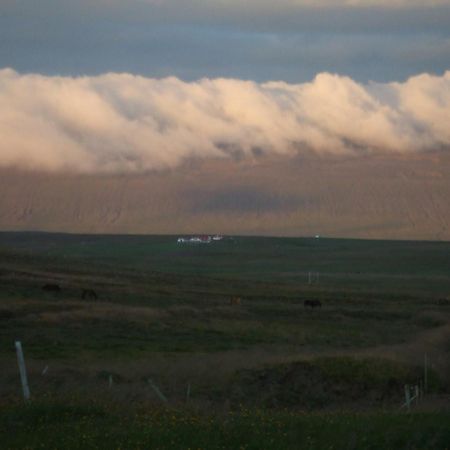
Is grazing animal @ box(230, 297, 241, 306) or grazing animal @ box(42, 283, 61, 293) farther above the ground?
grazing animal @ box(42, 283, 61, 293)

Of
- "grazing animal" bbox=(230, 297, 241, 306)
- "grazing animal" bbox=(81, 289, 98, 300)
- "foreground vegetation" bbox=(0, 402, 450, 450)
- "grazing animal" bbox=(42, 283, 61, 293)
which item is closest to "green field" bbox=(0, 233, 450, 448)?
"foreground vegetation" bbox=(0, 402, 450, 450)

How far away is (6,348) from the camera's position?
34219 mm

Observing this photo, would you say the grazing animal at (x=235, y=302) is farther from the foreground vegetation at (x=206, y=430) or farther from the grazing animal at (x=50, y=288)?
the foreground vegetation at (x=206, y=430)

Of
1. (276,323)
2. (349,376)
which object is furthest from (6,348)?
(276,323)

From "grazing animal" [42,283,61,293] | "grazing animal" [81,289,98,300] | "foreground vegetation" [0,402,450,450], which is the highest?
"foreground vegetation" [0,402,450,450]

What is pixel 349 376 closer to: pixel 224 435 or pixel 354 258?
pixel 224 435

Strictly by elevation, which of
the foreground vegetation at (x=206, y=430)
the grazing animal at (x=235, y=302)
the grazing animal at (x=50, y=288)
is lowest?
the grazing animal at (x=235, y=302)

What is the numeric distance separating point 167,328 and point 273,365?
1549cm

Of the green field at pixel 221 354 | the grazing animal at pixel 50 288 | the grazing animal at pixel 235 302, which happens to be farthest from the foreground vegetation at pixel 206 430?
the grazing animal at pixel 235 302

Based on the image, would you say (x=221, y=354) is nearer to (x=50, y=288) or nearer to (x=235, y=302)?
(x=50, y=288)

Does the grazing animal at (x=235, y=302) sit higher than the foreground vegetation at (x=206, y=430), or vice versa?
the foreground vegetation at (x=206, y=430)

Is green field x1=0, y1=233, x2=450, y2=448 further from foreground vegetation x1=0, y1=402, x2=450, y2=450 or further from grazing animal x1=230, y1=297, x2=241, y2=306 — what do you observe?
grazing animal x1=230, y1=297, x2=241, y2=306

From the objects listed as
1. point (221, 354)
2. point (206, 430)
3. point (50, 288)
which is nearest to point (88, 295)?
point (50, 288)

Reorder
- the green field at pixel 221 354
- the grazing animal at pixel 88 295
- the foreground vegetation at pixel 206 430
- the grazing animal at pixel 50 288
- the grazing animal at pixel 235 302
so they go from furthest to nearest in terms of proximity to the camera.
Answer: the grazing animal at pixel 235 302 < the grazing animal at pixel 50 288 < the grazing animal at pixel 88 295 < the green field at pixel 221 354 < the foreground vegetation at pixel 206 430
